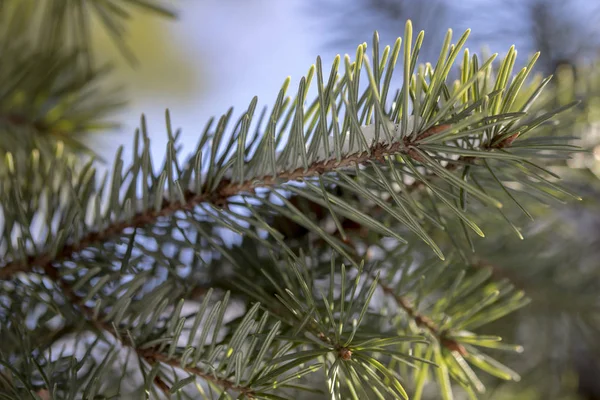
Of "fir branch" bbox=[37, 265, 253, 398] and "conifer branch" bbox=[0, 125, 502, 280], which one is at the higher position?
"conifer branch" bbox=[0, 125, 502, 280]

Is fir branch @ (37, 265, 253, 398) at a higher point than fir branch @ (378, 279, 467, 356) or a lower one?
lower

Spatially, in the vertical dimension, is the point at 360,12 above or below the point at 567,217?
above

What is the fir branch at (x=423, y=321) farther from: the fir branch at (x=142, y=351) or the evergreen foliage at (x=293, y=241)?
the fir branch at (x=142, y=351)

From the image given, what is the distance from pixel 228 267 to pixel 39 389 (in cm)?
11

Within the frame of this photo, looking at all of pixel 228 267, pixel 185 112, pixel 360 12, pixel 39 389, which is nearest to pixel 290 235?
pixel 228 267

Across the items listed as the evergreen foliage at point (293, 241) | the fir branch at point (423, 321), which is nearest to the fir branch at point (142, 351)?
the evergreen foliage at point (293, 241)

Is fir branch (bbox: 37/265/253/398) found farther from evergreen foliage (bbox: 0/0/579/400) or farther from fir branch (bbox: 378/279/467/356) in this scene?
fir branch (bbox: 378/279/467/356)

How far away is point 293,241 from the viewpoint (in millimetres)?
330

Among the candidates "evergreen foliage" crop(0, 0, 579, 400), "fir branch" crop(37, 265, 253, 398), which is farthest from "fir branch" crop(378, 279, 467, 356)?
"fir branch" crop(37, 265, 253, 398)

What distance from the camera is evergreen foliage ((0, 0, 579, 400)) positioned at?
223 mm

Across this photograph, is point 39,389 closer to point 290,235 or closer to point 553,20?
point 290,235

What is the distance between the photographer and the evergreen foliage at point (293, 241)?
223 millimetres

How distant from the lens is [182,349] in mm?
252

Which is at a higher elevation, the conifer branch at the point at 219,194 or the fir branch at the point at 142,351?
the conifer branch at the point at 219,194
